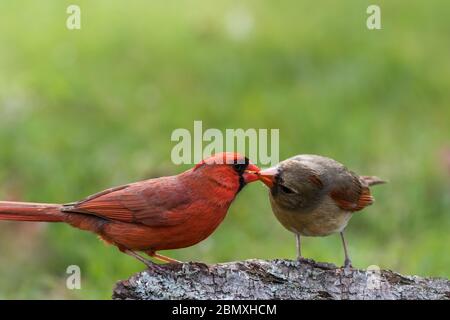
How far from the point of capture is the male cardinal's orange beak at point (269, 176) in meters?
5.78

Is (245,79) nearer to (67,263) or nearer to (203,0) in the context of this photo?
(203,0)

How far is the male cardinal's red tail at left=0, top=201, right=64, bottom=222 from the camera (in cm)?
564

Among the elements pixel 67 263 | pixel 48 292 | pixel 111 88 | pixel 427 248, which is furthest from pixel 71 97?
pixel 427 248

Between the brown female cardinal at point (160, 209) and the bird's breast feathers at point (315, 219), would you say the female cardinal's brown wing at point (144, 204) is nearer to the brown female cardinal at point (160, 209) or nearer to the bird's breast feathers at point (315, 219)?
the brown female cardinal at point (160, 209)

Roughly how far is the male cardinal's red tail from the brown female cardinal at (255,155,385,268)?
49.9 inches

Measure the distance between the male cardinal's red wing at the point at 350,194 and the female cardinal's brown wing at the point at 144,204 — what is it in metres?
1.20

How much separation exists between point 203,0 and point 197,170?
7.72 m

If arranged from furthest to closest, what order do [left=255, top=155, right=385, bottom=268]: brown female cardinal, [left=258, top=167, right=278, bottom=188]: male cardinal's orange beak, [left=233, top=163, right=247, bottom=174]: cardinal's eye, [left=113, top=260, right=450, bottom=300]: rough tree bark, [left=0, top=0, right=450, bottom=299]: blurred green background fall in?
[left=0, top=0, right=450, bottom=299]: blurred green background, [left=255, top=155, right=385, bottom=268]: brown female cardinal, [left=258, top=167, right=278, bottom=188]: male cardinal's orange beak, [left=233, top=163, right=247, bottom=174]: cardinal's eye, [left=113, top=260, right=450, bottom=300]: rough tree bark

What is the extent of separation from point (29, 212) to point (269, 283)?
1524 mm

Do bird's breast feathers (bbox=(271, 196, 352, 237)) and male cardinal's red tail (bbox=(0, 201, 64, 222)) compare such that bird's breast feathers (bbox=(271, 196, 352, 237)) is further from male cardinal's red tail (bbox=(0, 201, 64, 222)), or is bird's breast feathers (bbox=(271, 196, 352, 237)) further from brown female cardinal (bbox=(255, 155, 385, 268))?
male cardinal's red tail (bbox=(0, 201, 64, 222))

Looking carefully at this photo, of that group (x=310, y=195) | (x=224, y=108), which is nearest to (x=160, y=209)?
(x=310, y=195)

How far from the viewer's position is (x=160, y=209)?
5.48m

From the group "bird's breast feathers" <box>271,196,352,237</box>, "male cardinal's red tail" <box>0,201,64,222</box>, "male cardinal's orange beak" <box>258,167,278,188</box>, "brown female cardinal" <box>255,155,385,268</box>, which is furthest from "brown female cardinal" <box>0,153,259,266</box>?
"bird's breast feathers" <box>271,196,352,237</box>

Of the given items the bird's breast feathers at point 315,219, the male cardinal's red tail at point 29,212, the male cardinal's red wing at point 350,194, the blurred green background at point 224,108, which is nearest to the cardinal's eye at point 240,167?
the bird's breast feathers at point 315,219
